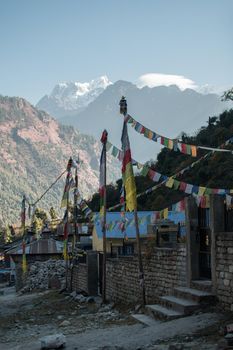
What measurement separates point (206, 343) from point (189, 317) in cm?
205

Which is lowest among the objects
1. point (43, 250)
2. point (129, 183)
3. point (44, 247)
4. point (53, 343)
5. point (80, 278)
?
point (53, 343)

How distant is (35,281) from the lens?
31672 mm

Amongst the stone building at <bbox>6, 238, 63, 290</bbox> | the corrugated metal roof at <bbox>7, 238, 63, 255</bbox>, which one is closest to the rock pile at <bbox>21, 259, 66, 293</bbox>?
the stone building at <bbox>6, 238, 63, 290</bbox>

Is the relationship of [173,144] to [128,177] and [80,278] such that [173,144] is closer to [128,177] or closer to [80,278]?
[128,177]

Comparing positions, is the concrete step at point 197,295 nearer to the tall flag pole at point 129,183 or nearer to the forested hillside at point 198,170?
the tall flag pole at point 129,183

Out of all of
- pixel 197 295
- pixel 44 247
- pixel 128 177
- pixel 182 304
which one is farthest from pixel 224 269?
pixel 44 247

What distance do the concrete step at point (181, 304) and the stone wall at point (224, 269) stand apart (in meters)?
0.58

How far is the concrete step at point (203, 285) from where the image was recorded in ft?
35.9

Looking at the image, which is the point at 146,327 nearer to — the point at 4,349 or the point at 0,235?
the point at 4,349

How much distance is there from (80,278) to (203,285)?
13.7m

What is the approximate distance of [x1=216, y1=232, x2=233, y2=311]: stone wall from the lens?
10.0m

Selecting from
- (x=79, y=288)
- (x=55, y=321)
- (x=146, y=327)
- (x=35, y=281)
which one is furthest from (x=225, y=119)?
(x=146, y=327)

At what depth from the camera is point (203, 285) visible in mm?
11180

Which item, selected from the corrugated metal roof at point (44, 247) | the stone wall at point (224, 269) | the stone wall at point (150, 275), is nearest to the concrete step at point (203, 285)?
the stone wall at point (224, 269)
